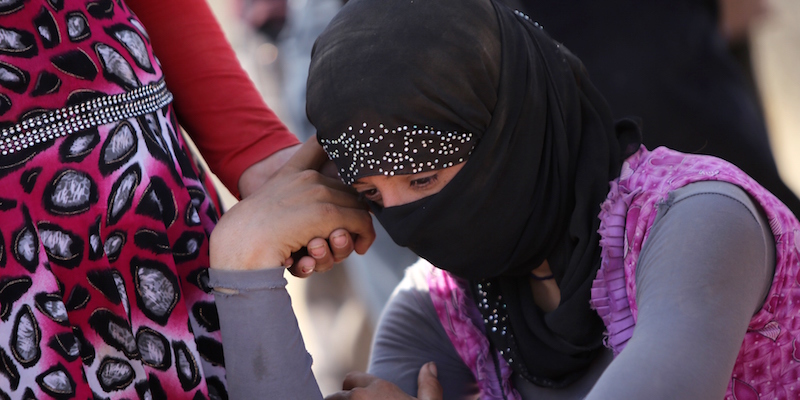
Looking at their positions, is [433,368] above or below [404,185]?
below

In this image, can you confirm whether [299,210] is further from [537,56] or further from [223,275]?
[537,56]

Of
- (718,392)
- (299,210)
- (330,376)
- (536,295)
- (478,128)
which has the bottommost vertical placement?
(330,376)

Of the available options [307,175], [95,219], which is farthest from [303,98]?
[95,219]

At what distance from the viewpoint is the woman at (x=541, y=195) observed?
114cm

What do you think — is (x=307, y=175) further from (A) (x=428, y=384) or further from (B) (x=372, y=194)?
(A) (x=428, y=384)

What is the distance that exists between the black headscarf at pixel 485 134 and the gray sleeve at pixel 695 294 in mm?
213

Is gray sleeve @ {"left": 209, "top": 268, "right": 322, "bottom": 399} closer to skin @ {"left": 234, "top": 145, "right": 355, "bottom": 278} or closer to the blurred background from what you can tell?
skin @ {"left": 234, "top": 145, "right": 355, "bottom": 278}

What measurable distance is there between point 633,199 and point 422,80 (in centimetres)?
40

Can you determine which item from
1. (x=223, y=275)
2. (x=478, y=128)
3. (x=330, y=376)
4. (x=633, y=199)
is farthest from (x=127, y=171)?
(x=330, y=376)

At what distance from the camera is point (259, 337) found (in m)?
1.37

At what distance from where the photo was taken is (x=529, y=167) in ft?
4.54

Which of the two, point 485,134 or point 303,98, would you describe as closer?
point 485,134

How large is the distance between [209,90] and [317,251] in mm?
400

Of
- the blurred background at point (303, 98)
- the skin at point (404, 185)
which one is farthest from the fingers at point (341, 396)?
the blurred background at point (303, 98)
